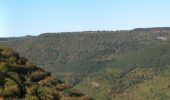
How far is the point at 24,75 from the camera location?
184 ft

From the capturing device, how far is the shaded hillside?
47.1 meters

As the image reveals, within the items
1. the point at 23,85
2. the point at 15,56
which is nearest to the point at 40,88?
the point at 23,85

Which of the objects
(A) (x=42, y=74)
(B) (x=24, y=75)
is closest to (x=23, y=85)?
(B) (x=24, y=75)

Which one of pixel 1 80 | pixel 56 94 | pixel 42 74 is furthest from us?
pixel 42 74

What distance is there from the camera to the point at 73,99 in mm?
53969

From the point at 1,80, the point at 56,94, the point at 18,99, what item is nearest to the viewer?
the point at 18,99

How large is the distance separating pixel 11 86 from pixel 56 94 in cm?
635

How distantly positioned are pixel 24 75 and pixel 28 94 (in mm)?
9421

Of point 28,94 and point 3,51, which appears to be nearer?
point 28,94

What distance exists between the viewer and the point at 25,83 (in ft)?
169

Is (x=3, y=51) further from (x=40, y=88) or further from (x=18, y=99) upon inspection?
(x=18, y=99)

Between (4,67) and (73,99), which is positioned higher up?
(4,67)

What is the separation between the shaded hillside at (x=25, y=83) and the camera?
1853 inches

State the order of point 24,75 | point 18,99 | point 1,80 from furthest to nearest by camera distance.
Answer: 1. point 24,75
2. point 1,80
3. point 18,99
